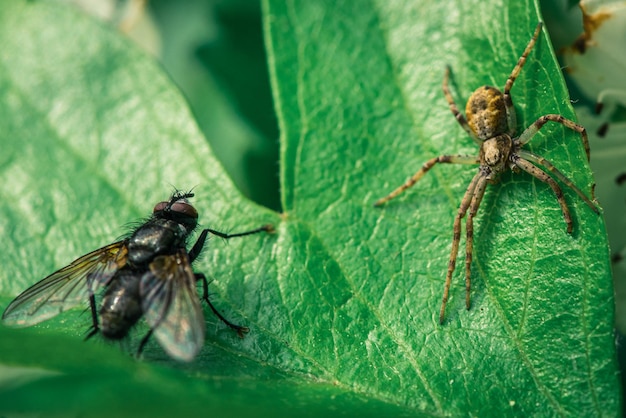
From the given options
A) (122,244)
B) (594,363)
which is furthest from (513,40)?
(122,244)

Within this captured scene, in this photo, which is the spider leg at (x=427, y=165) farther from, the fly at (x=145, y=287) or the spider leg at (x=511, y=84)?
the fly at (x=145, y=287)

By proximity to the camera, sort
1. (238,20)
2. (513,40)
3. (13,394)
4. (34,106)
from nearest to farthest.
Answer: (13,394) < (513,40) < (34,106) < (238,20)

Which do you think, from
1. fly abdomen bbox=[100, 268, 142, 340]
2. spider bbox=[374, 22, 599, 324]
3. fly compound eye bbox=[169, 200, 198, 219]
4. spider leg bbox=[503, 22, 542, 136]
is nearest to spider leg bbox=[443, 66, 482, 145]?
spider bbox=[374, 22, 599, 324]

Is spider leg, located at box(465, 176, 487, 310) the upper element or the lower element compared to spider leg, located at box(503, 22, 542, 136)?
lower

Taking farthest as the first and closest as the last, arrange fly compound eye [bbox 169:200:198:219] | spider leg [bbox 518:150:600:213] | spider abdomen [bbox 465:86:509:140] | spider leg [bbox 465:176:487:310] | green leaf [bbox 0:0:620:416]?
fly compound eye [bbox 169:200:198:219]
spider abdomen [bbox 465:86:509:140]
spider leg [bbox 465:176:487:310]
spider leg [bbox 518:150:600:213]
green leaf [bbox 0:0:620:416]

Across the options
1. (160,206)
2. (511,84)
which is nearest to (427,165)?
(511,84)

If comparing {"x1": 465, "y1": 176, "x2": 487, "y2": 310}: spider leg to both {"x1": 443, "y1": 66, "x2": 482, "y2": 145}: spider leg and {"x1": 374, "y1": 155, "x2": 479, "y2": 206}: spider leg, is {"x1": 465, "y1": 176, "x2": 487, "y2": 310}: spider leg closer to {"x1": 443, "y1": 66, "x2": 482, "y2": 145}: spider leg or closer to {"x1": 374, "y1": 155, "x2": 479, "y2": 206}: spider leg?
{"x1": 374, "y1": 155, "x2": 479, "y2": 206}: spider leg

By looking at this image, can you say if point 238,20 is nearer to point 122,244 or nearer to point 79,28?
point 79,28
